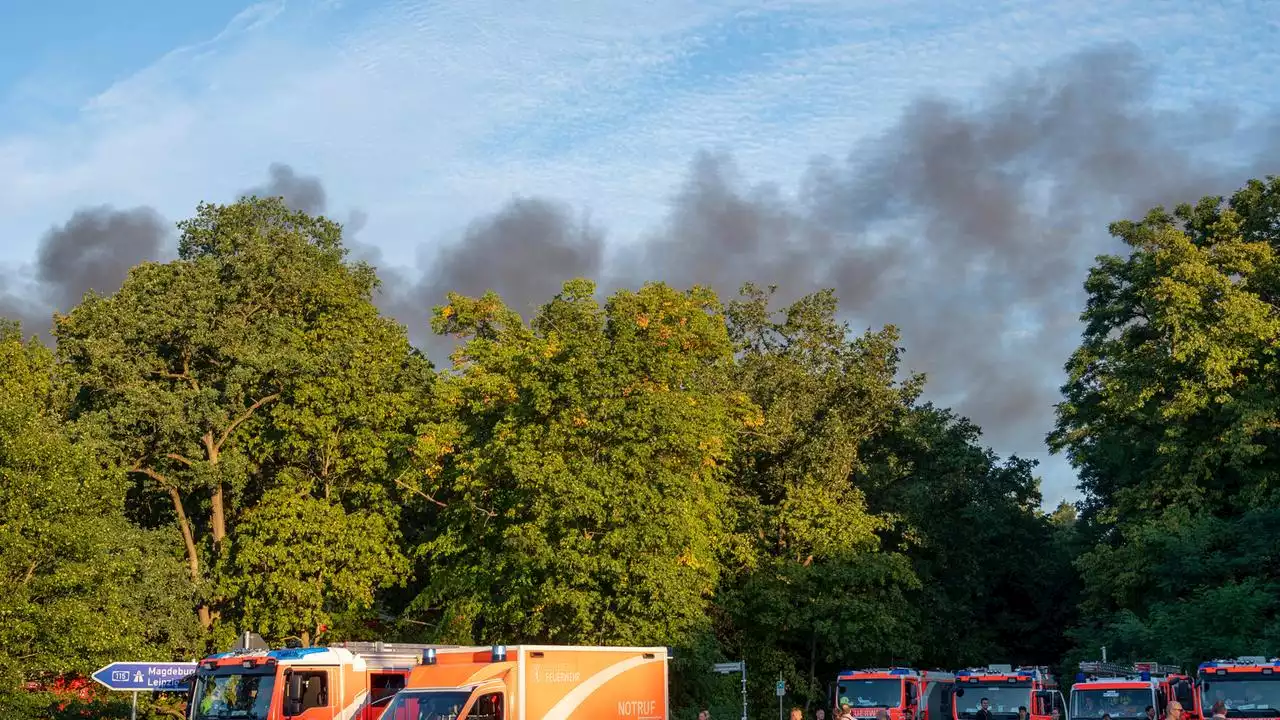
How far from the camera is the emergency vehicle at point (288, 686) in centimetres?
2883

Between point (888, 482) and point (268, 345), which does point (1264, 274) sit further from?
point (268, 345)

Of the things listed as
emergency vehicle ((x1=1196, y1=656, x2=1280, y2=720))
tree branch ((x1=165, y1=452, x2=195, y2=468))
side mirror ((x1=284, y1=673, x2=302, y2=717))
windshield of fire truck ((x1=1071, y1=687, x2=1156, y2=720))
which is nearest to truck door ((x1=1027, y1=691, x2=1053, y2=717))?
windshield of fire truck ((x1=1071, y1=687, x2=1156, y2=720))

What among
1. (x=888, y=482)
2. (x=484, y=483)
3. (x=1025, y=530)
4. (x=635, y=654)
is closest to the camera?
(x=635, y=654)

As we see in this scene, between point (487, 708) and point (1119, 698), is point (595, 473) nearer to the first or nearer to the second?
point (1119, 698)

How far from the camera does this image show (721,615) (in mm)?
57531

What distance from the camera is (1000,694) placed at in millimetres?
39031

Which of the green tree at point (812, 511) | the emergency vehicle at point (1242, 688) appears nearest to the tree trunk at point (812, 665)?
the green tree at point (812, 511)

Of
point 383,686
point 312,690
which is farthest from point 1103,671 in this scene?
point 312,690

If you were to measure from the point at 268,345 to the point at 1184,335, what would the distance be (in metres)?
35.8

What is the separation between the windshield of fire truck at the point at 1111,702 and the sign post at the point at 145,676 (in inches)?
836

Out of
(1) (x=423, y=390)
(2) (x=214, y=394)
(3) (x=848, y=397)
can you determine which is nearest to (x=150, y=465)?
(2) (x=214, y=394)

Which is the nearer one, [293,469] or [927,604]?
[293,469]

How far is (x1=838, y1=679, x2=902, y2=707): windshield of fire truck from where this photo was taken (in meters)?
41.2

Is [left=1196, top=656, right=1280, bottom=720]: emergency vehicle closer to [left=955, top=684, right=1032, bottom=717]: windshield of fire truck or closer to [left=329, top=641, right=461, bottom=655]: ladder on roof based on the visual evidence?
[left=955, top=684, right=1032, bottom=717]: windshield of fire truck
